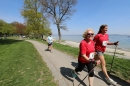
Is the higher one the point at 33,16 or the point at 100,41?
the point at 33,16

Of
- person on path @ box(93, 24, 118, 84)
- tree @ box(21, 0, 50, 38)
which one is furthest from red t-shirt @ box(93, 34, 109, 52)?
tree @ box(21, 0, 50, 38)

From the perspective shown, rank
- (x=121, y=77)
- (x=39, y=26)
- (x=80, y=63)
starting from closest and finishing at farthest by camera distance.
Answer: (x=80, y=63) → (x=121, y=77) → (x=39, y=26)

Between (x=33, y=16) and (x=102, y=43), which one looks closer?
(x=102, y=43)

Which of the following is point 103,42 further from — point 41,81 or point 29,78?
point 29,78

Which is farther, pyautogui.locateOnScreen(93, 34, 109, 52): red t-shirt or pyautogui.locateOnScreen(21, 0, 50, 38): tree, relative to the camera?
pyautogui.locateOnScreen(21, 0, 50, 38): tree

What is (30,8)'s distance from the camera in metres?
31.6

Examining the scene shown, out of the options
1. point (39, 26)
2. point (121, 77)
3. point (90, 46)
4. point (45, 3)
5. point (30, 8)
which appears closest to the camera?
point (90, 46)

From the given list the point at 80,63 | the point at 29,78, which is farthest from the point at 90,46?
the point at 29,78

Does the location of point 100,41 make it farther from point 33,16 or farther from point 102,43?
point 33,16

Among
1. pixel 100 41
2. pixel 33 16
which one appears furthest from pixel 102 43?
pixel 33 16

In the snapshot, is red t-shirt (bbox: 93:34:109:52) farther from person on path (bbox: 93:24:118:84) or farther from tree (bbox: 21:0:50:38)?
tree (bbox: 21:0:50:38)

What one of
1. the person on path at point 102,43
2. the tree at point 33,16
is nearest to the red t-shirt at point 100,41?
the person on path at point 102,43

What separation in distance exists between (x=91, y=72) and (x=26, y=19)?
33126mm

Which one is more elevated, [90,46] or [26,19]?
[26,19]
